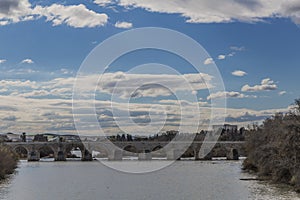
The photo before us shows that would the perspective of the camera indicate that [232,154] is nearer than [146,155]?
Yes

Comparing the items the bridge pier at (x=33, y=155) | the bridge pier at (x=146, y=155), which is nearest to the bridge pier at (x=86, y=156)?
the bridge pier at (x=33, y=155)

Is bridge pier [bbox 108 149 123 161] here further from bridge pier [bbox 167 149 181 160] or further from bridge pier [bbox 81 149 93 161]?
bridge pier [bbox 167 149 181 160]

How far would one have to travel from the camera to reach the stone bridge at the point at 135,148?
153 metres

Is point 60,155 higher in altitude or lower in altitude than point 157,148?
lower

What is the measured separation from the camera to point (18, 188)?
55688mm

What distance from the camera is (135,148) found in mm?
165625

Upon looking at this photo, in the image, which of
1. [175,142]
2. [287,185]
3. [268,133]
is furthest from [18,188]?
[175,142]

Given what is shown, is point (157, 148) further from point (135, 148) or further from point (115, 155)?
point (115, 155)

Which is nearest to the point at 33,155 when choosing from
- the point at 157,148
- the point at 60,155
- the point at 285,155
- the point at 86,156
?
the point at 60,155

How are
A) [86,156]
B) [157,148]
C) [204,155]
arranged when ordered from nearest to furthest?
[204,155] < [86,156] < [157,148]

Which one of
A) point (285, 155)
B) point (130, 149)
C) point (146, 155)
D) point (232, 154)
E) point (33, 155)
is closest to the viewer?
point (285, 155)

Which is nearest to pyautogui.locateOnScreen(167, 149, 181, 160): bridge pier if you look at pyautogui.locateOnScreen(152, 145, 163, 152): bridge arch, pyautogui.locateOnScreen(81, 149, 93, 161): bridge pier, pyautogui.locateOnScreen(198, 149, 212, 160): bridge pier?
pyautogui.locateOnScreen(152, 145, 163, 152): bridge arch

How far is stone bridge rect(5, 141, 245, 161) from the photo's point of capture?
6029 inches

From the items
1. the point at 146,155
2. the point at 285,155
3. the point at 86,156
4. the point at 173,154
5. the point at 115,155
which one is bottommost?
the point at 285,155
